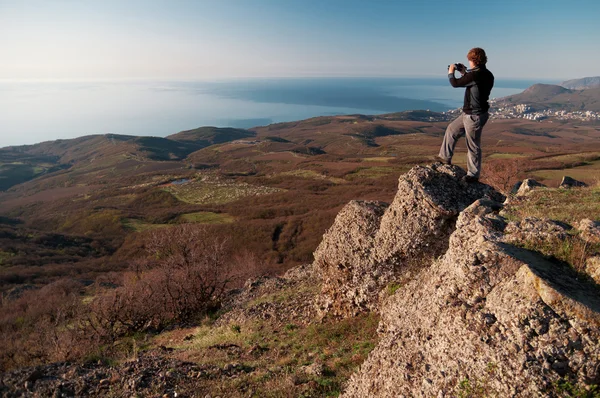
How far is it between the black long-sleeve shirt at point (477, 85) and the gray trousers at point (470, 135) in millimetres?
314

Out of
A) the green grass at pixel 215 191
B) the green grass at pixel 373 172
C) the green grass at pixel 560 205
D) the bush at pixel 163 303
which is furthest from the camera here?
the green grass at pixel 373 172

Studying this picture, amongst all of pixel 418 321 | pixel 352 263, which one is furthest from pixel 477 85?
pixel 352 263

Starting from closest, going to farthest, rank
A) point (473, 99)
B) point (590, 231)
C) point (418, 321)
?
point (590, 231) < point (418, 321) < point (473, 99)

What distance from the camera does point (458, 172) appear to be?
13055mm

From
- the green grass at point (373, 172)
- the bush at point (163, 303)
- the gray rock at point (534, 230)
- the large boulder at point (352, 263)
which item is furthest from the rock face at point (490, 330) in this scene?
the green grass at point (373, 172)

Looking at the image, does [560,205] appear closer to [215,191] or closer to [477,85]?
[477,85]

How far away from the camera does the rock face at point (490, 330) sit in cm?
511

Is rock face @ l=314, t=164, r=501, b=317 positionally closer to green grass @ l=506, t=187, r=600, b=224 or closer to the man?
the man

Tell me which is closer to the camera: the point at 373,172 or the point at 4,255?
the point at 4,255

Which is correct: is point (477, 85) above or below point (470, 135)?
above

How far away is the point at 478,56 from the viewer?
31.6 ft

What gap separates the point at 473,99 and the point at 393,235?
18.9 feet

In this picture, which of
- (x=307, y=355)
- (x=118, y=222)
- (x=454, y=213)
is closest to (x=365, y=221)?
(x=454, y=213)

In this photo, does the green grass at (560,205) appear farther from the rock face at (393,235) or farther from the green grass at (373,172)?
the green grass at (373,172)
